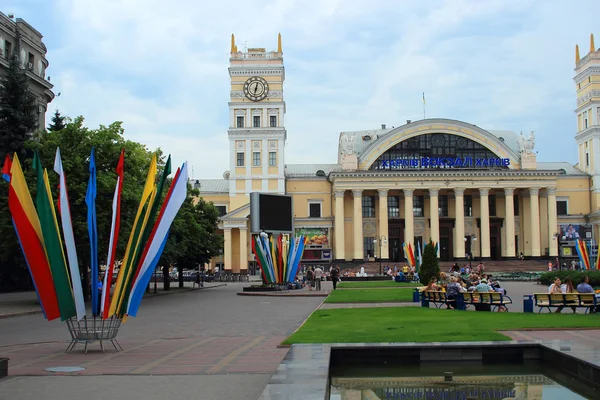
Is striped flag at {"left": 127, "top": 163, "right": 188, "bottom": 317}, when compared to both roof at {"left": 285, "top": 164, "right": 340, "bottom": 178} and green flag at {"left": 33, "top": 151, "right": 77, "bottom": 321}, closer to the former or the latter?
green flag at {"left": 33, "top": 151, "right": 77, "bottom": 321}

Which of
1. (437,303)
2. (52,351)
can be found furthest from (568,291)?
(52,351)

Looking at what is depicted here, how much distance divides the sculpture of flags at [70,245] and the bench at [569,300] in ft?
42.5

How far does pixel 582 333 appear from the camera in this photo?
15.0m

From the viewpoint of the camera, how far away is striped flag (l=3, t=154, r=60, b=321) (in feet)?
42.1

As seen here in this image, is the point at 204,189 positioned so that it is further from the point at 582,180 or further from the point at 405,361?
the point at 405,361

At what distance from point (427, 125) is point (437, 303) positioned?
165 feet

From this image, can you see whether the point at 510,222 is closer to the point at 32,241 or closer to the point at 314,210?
the point at 314,210

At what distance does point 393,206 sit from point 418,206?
294 cm

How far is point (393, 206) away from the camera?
7781 centimetres

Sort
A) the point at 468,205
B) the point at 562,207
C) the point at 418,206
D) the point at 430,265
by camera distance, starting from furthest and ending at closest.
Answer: the point at 562,207 → the point at 468,205 → the point at 418,206 → the point at 430,265

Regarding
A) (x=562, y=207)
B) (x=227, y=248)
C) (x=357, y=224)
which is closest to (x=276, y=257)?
(x=357, y=224)

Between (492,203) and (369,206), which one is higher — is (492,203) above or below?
above

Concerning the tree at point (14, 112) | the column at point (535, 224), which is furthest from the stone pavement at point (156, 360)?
the column at point (535, 224)

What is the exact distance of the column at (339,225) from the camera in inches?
2896
